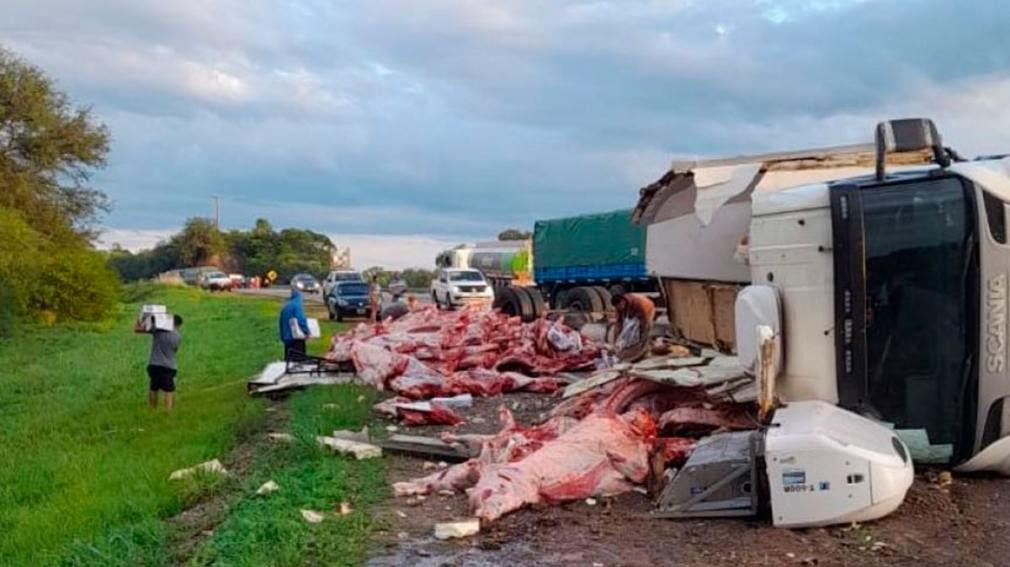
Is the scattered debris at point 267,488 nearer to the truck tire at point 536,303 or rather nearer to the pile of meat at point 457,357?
the pile of meat at point 457,357

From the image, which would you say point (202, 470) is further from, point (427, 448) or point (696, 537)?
point (696, 537)

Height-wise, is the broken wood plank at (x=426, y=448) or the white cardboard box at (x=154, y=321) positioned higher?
the white cardboard box at (x=154, y=321)

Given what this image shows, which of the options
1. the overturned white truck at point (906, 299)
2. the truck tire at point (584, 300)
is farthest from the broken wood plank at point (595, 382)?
the truck tire at point (584, 300)

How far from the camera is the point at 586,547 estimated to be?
5.91m

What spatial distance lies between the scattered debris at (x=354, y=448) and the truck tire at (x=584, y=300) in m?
19.1

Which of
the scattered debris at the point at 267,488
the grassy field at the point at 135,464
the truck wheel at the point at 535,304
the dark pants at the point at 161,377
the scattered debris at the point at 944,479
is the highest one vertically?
the truck wheel at the point at 535,304

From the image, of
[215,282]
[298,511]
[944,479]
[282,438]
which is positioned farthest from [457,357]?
[215,282]

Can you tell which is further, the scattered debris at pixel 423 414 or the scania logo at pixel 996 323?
the scattered debris at pixel 423 414

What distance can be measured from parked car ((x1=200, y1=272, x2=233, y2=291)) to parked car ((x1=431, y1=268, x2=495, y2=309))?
41052 mm

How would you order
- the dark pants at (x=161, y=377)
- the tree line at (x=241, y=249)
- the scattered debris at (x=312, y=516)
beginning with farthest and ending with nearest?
the tree line at (x=241, y=249) → the dark pants at (x=161, y=377) → the scattered debris at (x=312, y=516)

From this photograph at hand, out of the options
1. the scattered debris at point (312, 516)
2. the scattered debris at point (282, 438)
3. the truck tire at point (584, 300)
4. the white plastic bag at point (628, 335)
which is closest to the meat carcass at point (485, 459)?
the scattered debris at point (312, 516)

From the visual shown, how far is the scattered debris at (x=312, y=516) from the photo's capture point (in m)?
6.61

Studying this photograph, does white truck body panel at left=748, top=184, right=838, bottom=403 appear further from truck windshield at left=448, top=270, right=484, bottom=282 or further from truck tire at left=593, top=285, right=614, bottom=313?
truck windshield at left=448, top=270, right=484, bottom=282

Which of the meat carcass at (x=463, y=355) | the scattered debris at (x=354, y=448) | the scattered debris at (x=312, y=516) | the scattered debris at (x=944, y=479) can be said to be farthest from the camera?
the meat carcass at (x=463, y=355)
